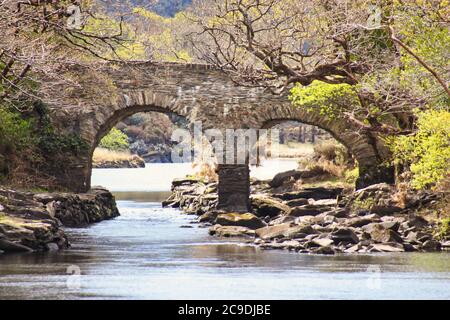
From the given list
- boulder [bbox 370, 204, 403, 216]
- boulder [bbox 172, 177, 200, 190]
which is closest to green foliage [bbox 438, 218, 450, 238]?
boulder [bbox 370, 204, 403, 216]

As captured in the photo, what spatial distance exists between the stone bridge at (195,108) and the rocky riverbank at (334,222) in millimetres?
2224

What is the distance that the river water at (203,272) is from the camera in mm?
18797

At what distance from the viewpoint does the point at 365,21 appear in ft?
106

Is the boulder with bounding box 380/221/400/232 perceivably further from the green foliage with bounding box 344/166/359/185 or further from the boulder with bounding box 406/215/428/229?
the green foliage with bounding box 344/166/359/185

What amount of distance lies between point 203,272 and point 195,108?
18.3 m

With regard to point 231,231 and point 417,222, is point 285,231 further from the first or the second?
point 417,222

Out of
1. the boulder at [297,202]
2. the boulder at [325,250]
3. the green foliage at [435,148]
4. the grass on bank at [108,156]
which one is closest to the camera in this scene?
the boulder at [325,250]

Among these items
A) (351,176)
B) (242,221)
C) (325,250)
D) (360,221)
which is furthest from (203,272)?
(351,176)

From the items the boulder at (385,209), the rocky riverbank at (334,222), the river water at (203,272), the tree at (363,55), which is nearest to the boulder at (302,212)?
the rocky riverbank at (334,222)

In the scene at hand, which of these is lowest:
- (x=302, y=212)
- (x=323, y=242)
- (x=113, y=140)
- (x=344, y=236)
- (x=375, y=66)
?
(x=323, y=242)

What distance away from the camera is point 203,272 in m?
22.1

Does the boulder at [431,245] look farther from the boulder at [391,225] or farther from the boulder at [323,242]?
the boulder at [323,242]

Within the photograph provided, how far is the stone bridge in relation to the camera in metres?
39.5

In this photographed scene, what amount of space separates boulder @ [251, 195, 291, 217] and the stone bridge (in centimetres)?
53
